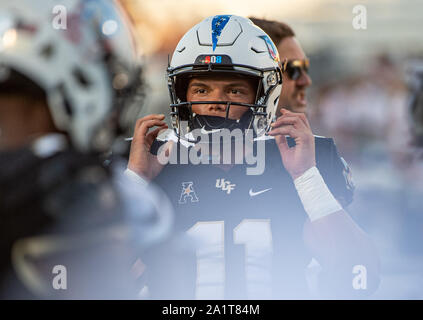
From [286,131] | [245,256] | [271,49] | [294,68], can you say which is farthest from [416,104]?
[245,256]

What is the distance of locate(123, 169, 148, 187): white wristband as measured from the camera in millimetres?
1989

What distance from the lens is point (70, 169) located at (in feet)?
4.68

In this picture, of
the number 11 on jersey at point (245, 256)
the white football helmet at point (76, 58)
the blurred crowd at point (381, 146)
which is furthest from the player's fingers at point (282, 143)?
the blurred crowd at point (381, 146)

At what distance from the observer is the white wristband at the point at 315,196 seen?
1921 millimetres

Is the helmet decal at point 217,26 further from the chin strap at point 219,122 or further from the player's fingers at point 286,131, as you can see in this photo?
the player's fingers at point 286,131

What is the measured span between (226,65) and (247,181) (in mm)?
389

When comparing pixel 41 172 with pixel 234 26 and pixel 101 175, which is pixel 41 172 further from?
pixel 234 26

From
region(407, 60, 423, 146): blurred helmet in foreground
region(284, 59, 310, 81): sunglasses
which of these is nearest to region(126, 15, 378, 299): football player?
region(284, 59, 310, 81): sunglasses

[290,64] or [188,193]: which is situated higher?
[290,64]

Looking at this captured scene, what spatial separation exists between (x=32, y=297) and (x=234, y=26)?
112cm

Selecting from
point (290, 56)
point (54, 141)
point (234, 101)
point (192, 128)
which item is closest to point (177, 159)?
point (192, 128)

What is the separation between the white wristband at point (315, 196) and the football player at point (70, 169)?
1.38ft

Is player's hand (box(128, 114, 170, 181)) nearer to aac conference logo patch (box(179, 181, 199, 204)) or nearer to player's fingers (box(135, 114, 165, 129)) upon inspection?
player's fingers (box(135, 114, 165, 129))

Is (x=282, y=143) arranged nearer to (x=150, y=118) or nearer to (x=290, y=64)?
(x=150, y=118)
